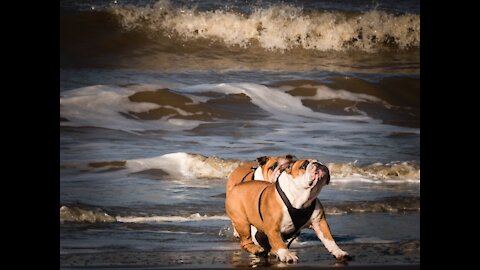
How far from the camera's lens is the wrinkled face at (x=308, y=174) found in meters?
4.36

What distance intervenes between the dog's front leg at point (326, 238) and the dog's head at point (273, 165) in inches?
12.7

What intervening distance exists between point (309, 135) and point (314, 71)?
1.32 feet

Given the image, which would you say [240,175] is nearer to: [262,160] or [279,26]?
[262,160]

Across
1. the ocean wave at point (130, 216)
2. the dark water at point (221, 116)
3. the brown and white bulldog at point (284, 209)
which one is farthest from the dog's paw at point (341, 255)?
the ocean wave at point (130, 216)

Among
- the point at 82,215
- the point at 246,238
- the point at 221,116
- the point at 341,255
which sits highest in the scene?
the point at 221,116

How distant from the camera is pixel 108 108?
4969 mm

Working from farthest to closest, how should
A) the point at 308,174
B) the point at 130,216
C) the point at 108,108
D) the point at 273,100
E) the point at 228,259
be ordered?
1. the point at 273,100
2. the point at 108,108
3. the point at 130,216
4. the point at 228,259
5. the point at 308,174

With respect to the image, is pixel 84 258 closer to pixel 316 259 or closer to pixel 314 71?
pixel 316 259

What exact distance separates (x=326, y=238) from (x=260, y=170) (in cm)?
51

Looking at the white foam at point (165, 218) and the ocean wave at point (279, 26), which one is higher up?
the ocean wave at point (279, 26)

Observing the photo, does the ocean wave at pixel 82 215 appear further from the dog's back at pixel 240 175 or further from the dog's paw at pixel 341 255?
the dog's paw at pixel 341 255

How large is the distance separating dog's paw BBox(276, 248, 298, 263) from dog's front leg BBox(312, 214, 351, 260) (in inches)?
6.9

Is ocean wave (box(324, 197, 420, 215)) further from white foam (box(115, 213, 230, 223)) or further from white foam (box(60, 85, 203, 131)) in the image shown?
white foam (box(60, 85, 203, 131))

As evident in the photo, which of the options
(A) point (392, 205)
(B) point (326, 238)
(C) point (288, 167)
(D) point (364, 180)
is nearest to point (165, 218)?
(C) point (288, 167)
